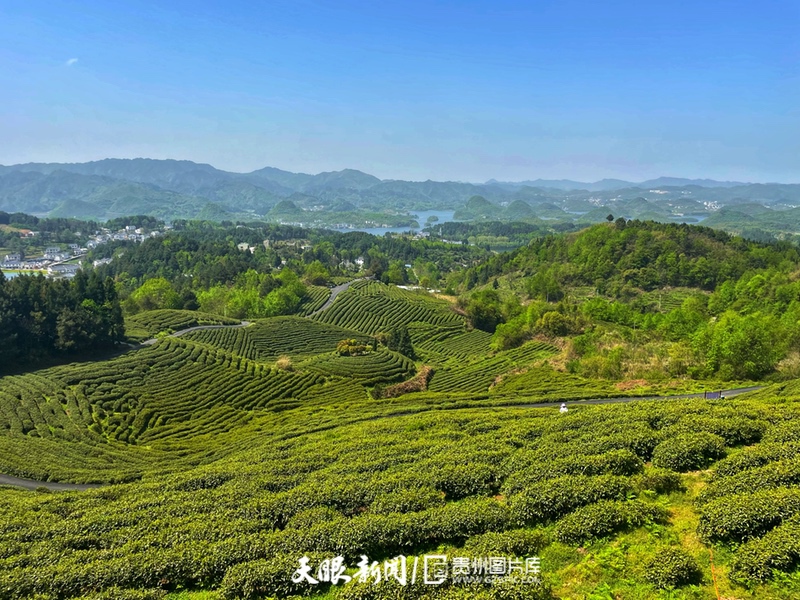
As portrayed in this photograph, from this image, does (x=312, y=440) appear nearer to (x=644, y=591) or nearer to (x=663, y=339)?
(x=644, y=591)

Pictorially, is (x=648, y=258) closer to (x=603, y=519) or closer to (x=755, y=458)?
(x=755, y=458)

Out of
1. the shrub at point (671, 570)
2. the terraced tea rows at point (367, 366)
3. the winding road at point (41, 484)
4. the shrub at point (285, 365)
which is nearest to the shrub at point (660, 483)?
the shrub at point (671, 570)

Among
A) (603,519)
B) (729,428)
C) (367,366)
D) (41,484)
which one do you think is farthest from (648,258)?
(41,484)

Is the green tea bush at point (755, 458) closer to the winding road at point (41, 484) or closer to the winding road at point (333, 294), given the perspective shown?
the winding road at point (41, 484)

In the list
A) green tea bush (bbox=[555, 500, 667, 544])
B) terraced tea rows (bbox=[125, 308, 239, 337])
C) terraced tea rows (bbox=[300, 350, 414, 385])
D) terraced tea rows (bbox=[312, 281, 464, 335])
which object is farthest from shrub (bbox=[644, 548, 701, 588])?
terraced tea rows (bbox=[312, 281, 464, 335])

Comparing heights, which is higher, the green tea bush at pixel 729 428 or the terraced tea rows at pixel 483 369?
the green tea bush at pixel 729 428
